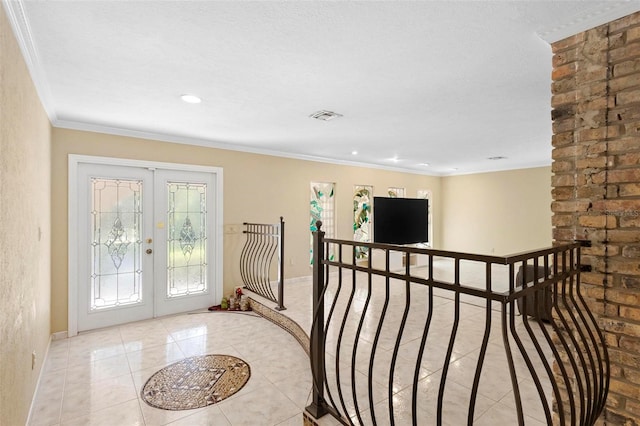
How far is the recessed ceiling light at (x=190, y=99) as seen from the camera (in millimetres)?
2961

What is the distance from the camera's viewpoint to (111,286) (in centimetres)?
407

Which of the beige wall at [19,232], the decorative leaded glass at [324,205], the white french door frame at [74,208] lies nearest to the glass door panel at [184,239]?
the white french door frame at [74,208]

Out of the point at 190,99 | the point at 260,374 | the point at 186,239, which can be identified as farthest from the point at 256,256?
the point at 190,99

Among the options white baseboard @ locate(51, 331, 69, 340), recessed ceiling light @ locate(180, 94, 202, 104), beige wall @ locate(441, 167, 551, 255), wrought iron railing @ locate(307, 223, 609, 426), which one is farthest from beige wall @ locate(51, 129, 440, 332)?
beige wall @ locate(441, 167, 551, 255)

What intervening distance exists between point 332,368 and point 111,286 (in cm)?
314

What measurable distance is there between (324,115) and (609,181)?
2543mm

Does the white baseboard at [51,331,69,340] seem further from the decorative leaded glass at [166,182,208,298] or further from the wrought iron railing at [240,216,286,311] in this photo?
the wrought iron railing at [240,216,286,311]

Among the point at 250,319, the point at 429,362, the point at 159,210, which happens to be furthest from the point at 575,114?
the point at 159,210

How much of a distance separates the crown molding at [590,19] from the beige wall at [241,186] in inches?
165

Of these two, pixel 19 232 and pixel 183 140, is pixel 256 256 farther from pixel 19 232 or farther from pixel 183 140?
pixel 19 232

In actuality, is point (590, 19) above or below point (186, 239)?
above

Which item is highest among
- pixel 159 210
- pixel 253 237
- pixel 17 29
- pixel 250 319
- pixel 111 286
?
pixel 17 29

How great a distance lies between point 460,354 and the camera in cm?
300

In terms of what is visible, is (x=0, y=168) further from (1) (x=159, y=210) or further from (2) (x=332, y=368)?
(1) (x=159, y=210)
